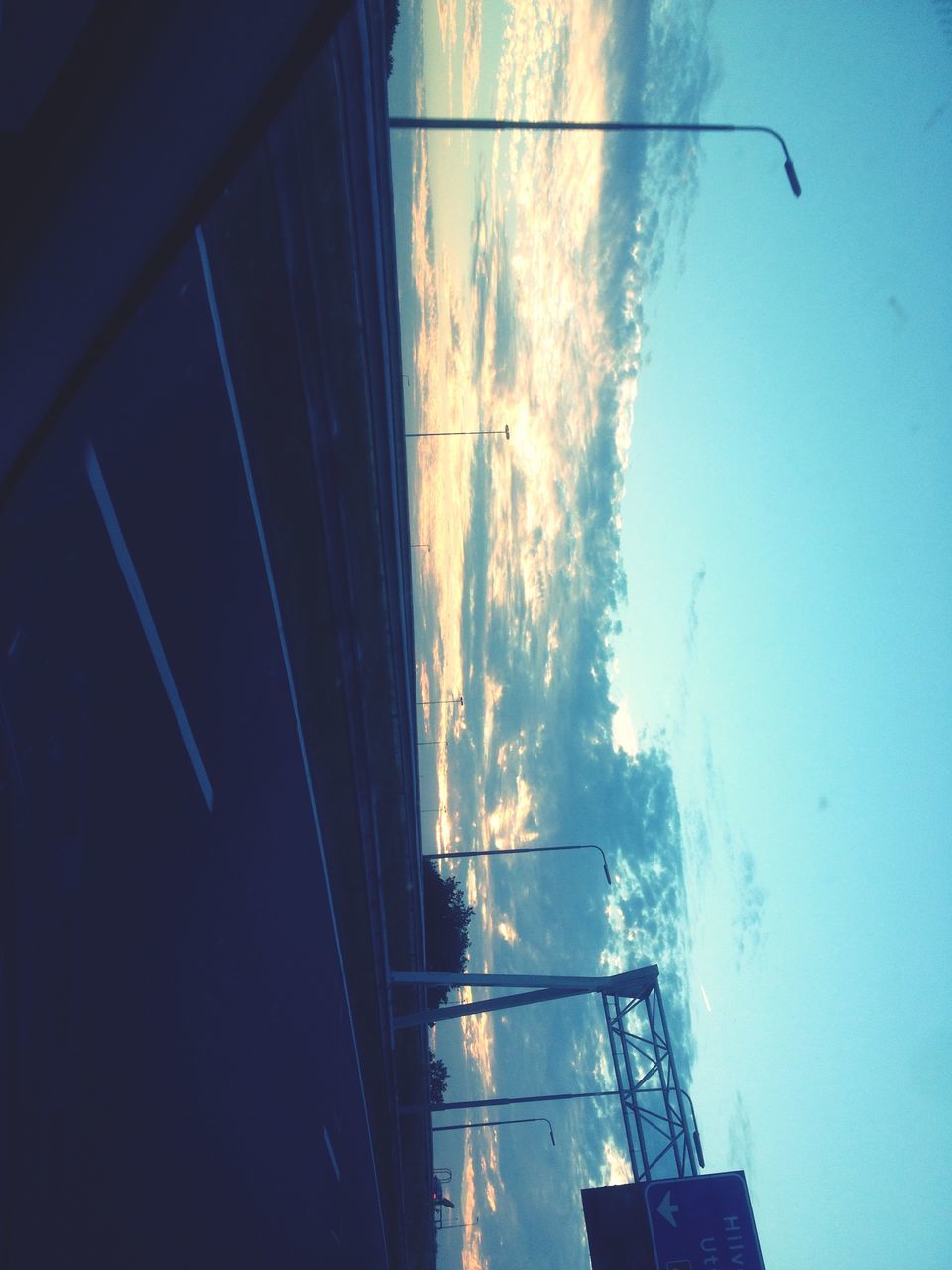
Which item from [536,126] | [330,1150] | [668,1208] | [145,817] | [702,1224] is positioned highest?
[536,126]

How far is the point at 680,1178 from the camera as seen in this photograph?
23.7 feet

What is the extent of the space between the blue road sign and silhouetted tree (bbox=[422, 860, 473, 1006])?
20.1m

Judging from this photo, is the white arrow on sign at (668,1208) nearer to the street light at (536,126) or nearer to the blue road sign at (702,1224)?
the blue road sign at (702,1224)

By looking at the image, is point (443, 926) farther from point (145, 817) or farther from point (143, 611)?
point (143, 611)

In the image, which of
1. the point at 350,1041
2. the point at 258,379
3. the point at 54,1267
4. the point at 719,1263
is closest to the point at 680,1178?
the point at 719,1263

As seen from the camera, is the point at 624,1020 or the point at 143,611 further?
the point at 624,1020

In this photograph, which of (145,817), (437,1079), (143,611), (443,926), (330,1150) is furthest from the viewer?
(437,1079)

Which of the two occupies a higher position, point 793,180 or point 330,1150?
point 793,180

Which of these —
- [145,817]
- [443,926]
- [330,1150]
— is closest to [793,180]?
[145,817]

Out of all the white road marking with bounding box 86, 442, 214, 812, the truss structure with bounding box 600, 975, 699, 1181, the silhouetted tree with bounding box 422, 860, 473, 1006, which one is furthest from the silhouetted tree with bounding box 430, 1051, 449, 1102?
the white road marking with bounding box 86, 442, 214, 812

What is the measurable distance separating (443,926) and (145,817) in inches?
1046

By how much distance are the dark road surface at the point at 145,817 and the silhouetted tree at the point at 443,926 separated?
21.1m

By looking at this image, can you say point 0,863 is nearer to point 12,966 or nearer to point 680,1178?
point 12,966

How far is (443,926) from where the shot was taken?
2952 centimetres
